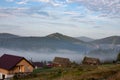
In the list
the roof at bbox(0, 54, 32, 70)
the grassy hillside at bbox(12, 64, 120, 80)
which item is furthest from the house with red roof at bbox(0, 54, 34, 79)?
the grassy hillside at bbox(12, 64, 120, 80)

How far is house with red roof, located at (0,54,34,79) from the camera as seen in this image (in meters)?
62.9

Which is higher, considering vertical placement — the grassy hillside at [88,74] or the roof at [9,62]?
the roof at [9,62]

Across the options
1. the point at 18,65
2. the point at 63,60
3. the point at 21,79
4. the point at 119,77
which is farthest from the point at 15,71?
the point at 63,60

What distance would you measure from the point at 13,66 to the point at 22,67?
8.08 feet

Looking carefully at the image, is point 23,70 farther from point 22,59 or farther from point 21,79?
point 21,79

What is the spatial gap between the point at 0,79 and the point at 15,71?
4.69m

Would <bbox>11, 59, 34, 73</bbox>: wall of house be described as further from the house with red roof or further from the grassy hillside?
the grassy hillside

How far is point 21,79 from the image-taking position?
165 feet

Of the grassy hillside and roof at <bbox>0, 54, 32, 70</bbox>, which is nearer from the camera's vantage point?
the grassy hillside

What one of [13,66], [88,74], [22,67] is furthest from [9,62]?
[88,74]

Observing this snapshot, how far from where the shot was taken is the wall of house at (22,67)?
64.0 meters

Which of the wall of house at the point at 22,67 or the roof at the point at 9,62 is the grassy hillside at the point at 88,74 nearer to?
the roof at the point at 9,62

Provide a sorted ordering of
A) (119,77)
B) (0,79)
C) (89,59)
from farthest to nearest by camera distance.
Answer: (89,59) < (0,79) < (119,77)

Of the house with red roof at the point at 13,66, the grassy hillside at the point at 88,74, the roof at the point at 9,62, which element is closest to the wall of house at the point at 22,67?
the house with red roof at the point at 13,66
